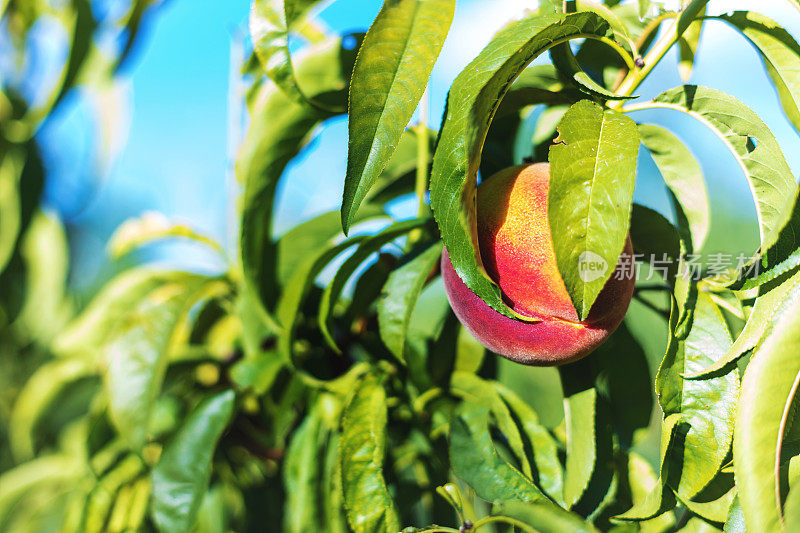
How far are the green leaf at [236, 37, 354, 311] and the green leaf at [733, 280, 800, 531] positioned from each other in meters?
0.42

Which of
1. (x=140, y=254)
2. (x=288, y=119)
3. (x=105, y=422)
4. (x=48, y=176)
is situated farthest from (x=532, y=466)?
(x=140, y=254)

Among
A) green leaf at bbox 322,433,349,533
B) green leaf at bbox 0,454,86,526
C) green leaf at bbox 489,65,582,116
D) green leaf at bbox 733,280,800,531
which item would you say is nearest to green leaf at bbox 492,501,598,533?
green leaf at bbox 733,280,800,531

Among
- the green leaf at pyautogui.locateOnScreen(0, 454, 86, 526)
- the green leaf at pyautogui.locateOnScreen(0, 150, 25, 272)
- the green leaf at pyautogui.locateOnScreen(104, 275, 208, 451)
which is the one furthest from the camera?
the green leaf at pyautogui.locateOnScreen(0, 150, 25, 272)

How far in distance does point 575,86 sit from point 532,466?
32cm

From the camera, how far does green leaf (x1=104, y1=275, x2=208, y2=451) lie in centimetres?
61

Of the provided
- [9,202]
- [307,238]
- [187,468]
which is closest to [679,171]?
[307,238]

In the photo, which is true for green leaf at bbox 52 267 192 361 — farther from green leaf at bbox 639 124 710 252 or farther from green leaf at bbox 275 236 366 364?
green leaf at bbox 639 124 710 252

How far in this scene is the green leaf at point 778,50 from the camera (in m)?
0.41

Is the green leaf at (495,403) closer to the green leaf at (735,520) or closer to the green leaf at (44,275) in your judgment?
the green leaf at (735,520)

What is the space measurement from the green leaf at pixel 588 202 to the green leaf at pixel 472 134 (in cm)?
5

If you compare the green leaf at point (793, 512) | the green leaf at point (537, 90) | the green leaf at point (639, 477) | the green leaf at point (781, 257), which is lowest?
the green leaf at point (639, 477)

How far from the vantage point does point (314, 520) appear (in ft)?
2.00

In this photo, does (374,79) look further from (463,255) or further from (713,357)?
(713,357)

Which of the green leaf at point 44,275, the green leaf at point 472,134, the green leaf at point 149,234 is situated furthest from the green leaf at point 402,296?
the green leaf at point 44,275
